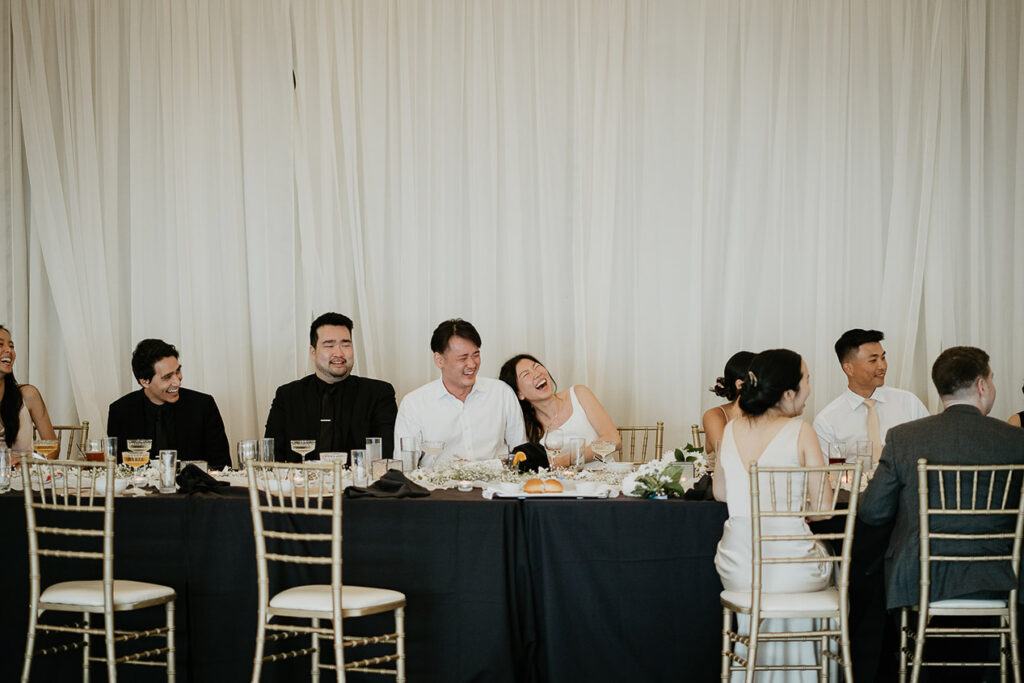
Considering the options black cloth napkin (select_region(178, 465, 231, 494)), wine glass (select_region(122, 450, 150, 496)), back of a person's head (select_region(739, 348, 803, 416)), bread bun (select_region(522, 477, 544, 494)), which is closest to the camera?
back of a person's head (select_region(739, 348, 803, 416))

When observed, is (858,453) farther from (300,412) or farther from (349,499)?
(300,412)

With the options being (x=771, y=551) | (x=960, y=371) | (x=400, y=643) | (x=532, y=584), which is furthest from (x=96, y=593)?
(x=960, y=371)

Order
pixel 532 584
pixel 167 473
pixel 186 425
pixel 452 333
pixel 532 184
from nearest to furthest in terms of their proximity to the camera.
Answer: pixel 532 584
pixel 167 473
pixel 452 333
pixel 186 425
pixel 532 184

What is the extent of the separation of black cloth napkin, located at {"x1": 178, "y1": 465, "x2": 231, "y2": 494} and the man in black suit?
4.68 feet

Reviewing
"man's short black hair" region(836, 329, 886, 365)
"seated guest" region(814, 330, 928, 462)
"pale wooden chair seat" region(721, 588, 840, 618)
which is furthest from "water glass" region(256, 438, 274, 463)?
"man's short black hair" region(836, 329, 886, 365)

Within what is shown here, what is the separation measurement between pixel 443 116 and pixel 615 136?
1.20 metres

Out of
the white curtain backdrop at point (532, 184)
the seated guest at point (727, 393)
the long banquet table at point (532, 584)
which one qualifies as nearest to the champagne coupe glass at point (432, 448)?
the long banquet table at point (532, 584)

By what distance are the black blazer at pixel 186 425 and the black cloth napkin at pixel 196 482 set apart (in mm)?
1414

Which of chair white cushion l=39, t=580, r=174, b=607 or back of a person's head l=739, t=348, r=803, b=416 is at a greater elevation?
back of a person's head l=739, t=348, r=803, b=416

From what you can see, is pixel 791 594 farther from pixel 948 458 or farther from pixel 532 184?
pixel 532 184

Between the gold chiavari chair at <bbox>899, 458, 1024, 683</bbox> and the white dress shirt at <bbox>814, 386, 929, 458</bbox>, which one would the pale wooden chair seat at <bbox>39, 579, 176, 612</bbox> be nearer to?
the gold chiavari chair at <bbox>899, 458, 1024, 683</bbox>

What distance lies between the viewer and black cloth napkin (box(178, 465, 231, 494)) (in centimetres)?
413

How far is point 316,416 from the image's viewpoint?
5.73m

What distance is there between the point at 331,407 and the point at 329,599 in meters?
2.27
